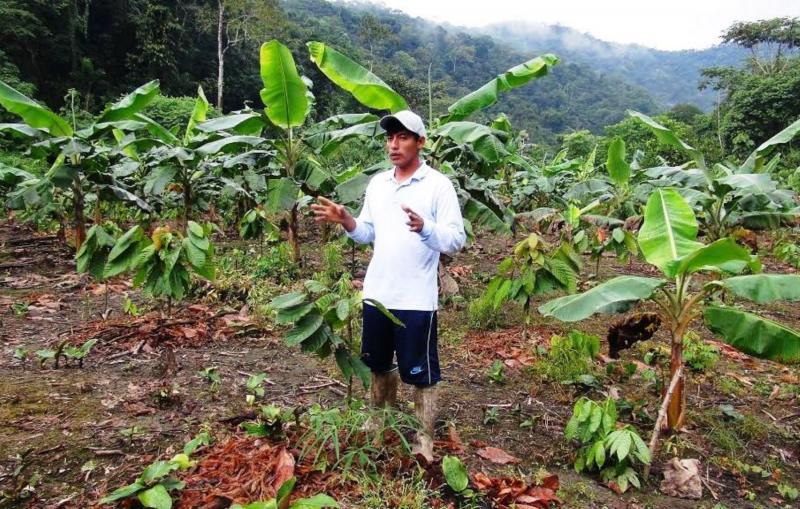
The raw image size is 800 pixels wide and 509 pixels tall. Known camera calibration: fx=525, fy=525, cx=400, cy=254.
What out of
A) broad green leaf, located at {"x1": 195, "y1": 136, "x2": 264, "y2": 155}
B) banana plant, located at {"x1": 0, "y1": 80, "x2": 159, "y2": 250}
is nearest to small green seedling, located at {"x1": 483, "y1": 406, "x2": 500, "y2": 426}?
broad green leaf, located at {"x1": 195, "y1": 136, "x2": 264, "y2": 155}

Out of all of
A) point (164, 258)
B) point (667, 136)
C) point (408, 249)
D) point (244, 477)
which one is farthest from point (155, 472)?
point (667, 136)

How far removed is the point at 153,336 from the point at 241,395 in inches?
43.3

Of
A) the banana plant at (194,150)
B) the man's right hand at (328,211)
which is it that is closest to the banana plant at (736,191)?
the man's right hand at (328,211)

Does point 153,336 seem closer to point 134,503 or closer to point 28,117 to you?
point 134,503

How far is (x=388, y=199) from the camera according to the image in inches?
97.5

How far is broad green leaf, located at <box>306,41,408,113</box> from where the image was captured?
455cm

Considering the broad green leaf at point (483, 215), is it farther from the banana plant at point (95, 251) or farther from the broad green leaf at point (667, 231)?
the banana plant at point (95, 251)

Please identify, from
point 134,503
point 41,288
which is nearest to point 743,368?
point 134,503

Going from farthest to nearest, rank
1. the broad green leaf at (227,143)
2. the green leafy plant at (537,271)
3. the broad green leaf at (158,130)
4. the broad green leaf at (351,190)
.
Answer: the broad green leaf at (158,130), the broad green leaf at (227,143), the broad green leaf at (351,190), the green leafy plant at (537,271)

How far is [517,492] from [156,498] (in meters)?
1.50

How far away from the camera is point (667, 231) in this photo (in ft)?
9.38

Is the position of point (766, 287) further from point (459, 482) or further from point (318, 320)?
point (318, 320)

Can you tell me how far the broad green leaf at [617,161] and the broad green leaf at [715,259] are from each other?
307 centimetres

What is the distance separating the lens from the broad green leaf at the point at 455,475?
2.27 meters
